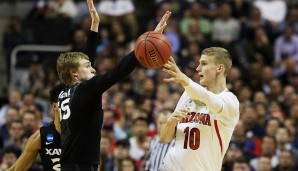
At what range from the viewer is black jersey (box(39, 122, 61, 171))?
327 inches

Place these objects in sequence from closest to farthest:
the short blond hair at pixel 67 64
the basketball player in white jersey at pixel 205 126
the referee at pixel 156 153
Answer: the short blond hair at pixel 67 64
the basketball player in white jersey at pixel 205 126
the referee at pixel 156 153

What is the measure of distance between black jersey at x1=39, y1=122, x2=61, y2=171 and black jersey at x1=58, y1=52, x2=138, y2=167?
1.85ft

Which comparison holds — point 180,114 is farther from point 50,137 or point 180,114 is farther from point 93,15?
point 93,15

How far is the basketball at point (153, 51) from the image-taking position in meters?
7.21

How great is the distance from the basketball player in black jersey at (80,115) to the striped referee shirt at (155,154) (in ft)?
12.0

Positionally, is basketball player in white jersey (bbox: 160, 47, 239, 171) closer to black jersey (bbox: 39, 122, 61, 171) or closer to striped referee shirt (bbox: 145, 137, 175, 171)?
black jersey (bbox: 39, 122, 61, 171)

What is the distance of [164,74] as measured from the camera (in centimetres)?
1703

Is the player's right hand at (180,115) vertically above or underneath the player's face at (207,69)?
underneath

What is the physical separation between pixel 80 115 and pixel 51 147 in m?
0.91

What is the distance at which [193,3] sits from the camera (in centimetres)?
1941

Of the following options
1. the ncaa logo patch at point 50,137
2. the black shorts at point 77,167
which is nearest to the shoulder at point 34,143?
the ncaa logo patch at point 50,137

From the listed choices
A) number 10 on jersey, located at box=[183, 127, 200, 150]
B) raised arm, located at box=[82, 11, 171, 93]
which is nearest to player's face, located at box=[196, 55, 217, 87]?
number 10 on jersey, located at box=[183, 127, 200, 150]

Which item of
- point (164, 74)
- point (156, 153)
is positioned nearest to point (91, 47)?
point (156, 153)

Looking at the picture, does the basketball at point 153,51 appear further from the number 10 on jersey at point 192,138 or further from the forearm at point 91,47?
the forearm at point 91,47
